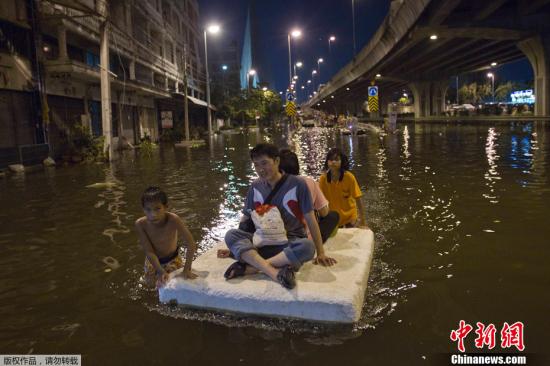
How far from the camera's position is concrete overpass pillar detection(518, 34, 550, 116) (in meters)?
36.8

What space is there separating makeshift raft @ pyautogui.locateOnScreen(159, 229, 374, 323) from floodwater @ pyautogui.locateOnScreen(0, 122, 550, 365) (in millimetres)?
101

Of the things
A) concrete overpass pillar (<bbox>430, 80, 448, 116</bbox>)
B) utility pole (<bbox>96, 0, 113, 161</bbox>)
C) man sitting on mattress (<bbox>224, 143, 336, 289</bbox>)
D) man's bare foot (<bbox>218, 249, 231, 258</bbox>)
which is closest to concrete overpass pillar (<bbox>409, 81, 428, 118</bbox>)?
concrete overpass pillar (<bbox>430, 80, 448, 116</bbox>)

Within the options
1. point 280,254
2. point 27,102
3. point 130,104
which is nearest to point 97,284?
point 280,254

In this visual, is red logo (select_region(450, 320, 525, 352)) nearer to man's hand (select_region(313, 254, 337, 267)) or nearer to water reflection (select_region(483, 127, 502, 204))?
man's hand (select_region(313, 254, 337, 267))

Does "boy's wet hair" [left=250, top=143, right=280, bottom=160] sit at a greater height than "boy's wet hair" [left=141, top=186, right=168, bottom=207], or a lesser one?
A: greater

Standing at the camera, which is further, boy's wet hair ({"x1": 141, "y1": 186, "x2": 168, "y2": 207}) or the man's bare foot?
the man's bare foot

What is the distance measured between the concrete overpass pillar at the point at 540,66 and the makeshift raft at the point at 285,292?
126 feet

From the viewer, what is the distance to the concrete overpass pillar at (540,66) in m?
36.8

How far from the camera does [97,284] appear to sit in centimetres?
534

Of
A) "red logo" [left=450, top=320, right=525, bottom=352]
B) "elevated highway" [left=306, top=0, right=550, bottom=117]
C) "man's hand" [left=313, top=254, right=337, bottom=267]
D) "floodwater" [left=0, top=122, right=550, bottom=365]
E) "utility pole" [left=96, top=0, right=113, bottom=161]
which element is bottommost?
"red logo" [left=450, top=320, right=525, bottom=352]
